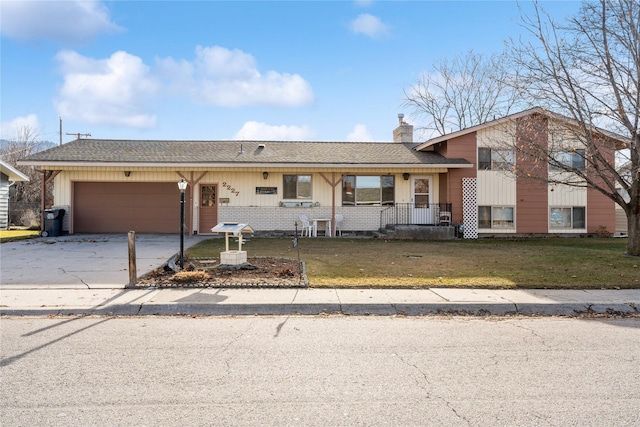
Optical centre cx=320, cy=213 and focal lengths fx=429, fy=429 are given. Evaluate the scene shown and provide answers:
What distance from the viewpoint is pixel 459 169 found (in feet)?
59.4

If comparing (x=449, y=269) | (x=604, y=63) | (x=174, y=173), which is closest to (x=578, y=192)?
(x=604, y=63)

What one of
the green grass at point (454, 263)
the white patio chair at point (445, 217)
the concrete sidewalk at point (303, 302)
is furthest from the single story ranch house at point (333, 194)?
the concrete sidewalk at point (303, 302)

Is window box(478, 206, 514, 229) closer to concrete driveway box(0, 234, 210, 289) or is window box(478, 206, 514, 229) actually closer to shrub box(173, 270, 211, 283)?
concrete driveway box(0, 234, 210, 289)

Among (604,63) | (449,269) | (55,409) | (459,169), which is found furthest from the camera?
(459,169)

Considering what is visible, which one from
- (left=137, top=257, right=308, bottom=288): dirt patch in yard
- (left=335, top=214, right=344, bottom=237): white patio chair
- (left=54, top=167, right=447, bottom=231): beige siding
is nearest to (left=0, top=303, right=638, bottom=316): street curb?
(left=137, top=257, right=308, bottom=288): dirt patch in yard

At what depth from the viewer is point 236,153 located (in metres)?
18.8

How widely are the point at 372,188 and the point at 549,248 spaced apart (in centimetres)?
736

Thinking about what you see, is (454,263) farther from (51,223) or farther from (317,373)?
(51,223)

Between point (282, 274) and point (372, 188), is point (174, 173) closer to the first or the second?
point (372, 188)

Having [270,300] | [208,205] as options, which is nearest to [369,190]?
[208,205]

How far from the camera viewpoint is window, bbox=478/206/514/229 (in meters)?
18.3

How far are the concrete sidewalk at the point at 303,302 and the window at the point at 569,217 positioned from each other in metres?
12.0

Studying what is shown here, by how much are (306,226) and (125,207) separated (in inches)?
314

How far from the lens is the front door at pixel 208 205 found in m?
18.5
